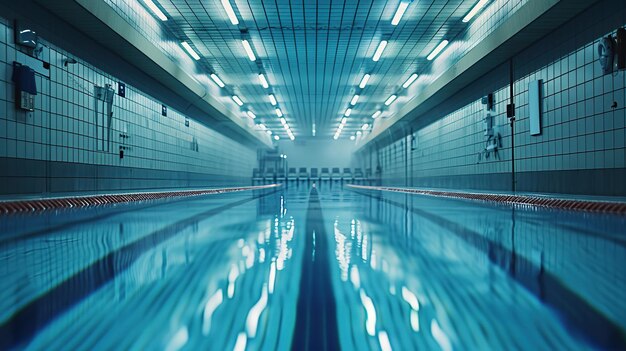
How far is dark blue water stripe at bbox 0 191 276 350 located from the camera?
1530mm

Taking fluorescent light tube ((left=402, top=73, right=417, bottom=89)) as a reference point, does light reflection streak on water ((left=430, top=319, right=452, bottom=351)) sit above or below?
below

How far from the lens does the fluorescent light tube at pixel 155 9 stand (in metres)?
13.5

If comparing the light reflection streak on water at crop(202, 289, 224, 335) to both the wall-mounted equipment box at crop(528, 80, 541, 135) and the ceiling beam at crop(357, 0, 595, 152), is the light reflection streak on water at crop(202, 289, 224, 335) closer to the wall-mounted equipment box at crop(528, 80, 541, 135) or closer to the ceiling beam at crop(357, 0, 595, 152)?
the ceiling beam at crop(357, 0, 595, 152)

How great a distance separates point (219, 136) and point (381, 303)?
29.9m

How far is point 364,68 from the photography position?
20391mm

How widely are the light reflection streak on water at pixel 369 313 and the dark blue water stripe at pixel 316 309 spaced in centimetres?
12

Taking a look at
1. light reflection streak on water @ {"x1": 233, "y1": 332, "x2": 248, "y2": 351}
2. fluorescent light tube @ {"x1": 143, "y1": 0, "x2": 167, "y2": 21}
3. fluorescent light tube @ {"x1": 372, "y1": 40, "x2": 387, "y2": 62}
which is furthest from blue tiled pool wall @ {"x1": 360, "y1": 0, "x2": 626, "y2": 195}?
fluorescent light tube @ {"x1": 143, "y1": 0, "x2": 167, "y2": 21}

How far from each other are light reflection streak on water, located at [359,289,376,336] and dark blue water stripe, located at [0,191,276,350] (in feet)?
3.74

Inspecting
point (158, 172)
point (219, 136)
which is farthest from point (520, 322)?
point (219, 136)

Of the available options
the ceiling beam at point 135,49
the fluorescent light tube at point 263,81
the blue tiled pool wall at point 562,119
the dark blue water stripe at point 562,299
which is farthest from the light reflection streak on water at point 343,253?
the fluorescent light tube at point 263,81

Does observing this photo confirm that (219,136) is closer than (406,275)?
No

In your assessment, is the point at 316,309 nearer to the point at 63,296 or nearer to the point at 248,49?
the point at 63,296

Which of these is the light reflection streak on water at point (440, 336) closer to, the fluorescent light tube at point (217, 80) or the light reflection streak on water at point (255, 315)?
the light reflection streak on water at point (255, 315)

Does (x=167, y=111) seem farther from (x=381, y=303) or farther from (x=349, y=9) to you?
(x=381, y=303)
